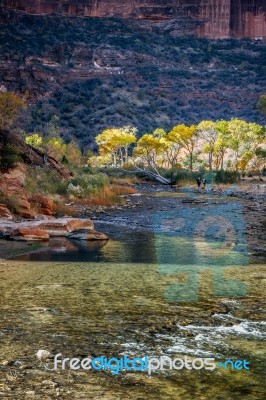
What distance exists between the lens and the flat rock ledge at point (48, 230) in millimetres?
13625

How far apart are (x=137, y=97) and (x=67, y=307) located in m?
90.4

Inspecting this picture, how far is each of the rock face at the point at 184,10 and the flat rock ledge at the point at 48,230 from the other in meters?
128

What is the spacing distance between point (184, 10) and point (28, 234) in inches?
5731

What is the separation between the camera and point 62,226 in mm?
15164

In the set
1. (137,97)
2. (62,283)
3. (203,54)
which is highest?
(203,54)

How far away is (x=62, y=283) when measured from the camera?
27.3ft

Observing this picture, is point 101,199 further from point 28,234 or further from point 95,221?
point 28,234

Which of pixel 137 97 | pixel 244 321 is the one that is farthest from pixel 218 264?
pixel 137 97

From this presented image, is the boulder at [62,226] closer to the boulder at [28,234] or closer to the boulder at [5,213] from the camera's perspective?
the boulder at [28,234]

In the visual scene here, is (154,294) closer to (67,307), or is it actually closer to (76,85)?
(67,307)

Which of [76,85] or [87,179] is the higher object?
[76,85]

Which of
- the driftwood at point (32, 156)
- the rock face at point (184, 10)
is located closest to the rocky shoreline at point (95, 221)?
the driftwood at point (32, 156)

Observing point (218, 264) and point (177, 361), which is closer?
point (177, 361)

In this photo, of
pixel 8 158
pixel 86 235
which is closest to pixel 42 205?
pixel 8 158
